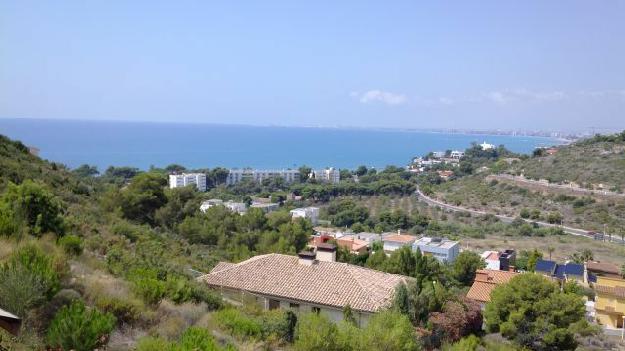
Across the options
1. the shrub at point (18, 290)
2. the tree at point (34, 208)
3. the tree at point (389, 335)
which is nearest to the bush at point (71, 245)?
the tree at point (34, 208)

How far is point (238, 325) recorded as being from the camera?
710cm

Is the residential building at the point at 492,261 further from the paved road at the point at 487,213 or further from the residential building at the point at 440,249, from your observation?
the paved road at the point at 487,213

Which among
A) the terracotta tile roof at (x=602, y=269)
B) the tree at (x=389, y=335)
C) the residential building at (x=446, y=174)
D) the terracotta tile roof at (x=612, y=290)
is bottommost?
the residential building at (x=446, y=174)

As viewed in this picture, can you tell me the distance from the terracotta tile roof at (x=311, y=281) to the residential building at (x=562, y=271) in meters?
15.5

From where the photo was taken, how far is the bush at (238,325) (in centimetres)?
695

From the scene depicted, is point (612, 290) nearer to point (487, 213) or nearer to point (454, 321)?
point (454, 321)

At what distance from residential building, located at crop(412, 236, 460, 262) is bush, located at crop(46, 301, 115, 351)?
92.5 ft

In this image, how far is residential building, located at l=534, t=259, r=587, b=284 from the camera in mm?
26141

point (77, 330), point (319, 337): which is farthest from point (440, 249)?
point (77, 330)

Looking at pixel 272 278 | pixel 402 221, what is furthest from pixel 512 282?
pixel 402 221

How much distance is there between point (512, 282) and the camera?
48.9 ft

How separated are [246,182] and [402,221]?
143 feet

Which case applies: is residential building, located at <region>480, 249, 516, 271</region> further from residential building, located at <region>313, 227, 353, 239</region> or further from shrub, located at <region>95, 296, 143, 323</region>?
shrub, located at <region>95, 296, 143, 323</region>

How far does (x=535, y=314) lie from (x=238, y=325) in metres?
10.1
